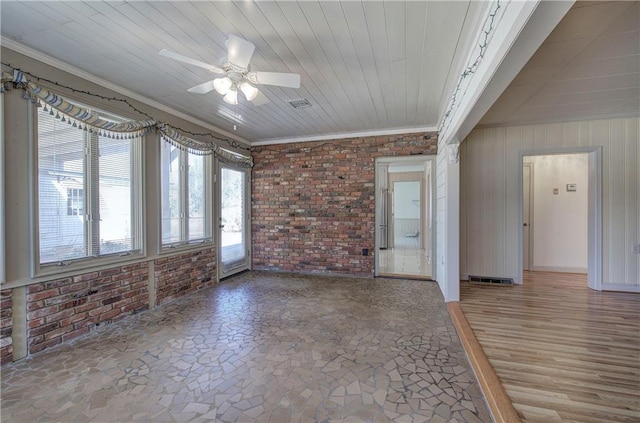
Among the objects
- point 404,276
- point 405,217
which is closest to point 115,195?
point 404,276

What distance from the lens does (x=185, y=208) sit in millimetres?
3998

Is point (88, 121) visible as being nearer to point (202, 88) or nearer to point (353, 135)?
point (202, 88)

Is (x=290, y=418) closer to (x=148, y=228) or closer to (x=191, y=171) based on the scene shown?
(x=148, y=228)

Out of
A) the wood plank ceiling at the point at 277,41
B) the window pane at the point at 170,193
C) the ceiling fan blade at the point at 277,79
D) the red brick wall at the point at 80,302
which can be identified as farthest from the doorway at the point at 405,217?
the red brick wall at the point at 80,302

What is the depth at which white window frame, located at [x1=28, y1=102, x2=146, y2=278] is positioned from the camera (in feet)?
7.77

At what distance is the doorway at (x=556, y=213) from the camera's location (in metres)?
4.91

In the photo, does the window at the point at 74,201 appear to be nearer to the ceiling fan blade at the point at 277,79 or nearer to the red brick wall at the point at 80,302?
the red brick wall at the point at 80,302

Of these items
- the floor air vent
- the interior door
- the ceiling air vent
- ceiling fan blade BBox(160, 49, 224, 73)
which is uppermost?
the ceiling air vent

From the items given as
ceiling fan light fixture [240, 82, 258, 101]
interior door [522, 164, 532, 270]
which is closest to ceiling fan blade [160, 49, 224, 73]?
ceiling fan light fixture [240, 82, 258, 101]

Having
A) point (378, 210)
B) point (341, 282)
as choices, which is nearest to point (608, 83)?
point (378, 210)

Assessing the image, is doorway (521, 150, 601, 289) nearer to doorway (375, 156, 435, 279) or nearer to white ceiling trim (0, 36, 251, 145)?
doorway (375, 156, 435, 279)

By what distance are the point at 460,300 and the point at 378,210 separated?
1.97 meters

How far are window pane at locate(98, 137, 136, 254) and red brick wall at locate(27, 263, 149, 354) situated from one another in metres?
0.30

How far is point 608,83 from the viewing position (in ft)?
9.21
